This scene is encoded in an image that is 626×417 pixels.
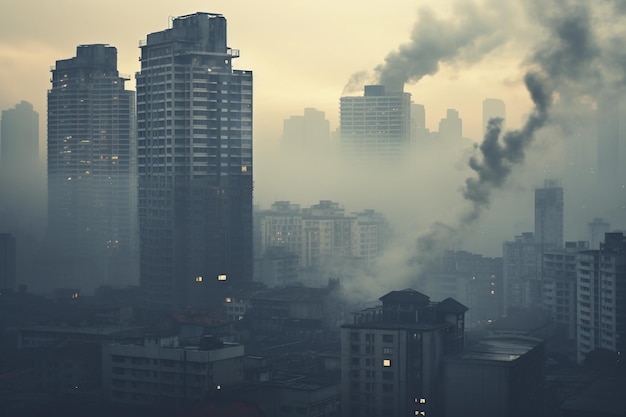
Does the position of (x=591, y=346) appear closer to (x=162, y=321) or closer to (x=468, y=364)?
(x=468, y=364)

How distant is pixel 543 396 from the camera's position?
180ft

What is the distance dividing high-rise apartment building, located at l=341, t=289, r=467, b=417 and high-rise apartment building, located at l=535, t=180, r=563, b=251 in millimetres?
60733

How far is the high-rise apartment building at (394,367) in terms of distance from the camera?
166 feet

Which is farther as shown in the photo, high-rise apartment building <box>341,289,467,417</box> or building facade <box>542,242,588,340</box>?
building facade <box>542,242,588,340</box>

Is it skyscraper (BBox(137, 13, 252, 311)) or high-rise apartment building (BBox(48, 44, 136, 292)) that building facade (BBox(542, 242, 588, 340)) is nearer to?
skyscraper (BBox(137, 13, 252, 311))

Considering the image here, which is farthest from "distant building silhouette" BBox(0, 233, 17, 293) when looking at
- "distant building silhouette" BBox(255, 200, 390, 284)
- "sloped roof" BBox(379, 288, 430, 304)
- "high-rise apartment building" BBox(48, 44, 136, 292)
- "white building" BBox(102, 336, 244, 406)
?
"sloped roof" BBox(379, 288, 430, 304)

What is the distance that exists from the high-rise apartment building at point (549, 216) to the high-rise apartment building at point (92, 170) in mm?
45196

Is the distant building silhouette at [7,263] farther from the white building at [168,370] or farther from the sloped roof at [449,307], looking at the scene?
the sloped roof at [449,307]

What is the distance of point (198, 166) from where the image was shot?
8719cm

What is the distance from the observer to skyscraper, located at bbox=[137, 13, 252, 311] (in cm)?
8712

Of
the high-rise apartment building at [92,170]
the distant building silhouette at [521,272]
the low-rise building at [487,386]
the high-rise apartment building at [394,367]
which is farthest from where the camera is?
the high-rise apartment building at [92,170]

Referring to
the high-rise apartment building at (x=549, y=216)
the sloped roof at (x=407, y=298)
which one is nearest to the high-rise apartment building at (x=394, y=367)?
the sloped roof at (x=407, y=298)

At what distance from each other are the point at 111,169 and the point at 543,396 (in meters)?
76.2

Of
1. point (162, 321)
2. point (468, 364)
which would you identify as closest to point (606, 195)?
point (162, 321)
